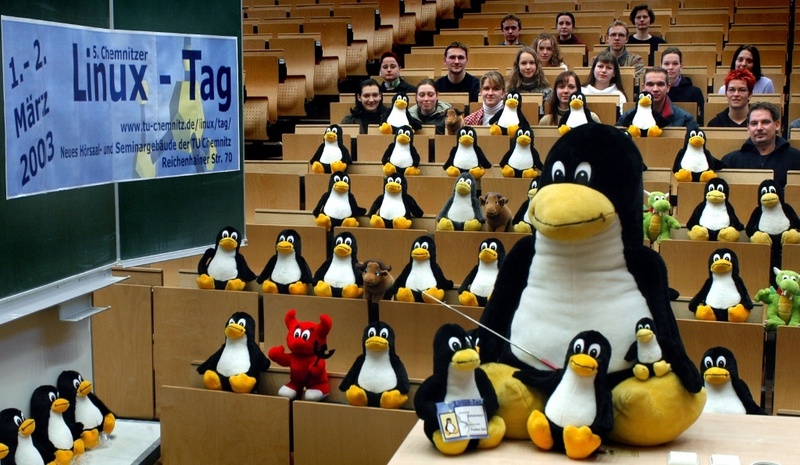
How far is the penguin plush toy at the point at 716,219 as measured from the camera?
12.2ft

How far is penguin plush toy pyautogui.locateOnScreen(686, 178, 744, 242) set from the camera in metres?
3.71

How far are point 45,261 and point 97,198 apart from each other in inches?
14.1

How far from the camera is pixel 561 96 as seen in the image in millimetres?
4965

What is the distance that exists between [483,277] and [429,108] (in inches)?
75.8

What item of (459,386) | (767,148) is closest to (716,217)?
(767,148)

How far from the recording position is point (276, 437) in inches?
117

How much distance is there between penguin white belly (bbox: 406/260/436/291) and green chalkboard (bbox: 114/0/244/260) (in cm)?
76

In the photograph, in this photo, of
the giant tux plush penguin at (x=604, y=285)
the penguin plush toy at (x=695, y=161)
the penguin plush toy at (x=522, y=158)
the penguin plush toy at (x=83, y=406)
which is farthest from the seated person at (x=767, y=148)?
the penguin plush toy at (x=83, y=406)

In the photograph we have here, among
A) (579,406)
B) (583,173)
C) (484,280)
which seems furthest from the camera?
(484,280)

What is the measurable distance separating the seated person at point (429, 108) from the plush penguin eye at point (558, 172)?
2970 mm

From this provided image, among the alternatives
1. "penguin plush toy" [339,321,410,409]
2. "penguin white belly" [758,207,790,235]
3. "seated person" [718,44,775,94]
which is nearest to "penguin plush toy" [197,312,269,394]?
"penguin plush toy" [339,321,410,409]

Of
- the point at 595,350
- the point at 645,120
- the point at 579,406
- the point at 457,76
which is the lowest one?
the point at 579,406

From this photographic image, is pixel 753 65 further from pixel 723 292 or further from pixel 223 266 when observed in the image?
pixel 223 266

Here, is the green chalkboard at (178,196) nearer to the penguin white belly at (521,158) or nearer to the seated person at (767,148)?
the penguin white belly at (521,158)
